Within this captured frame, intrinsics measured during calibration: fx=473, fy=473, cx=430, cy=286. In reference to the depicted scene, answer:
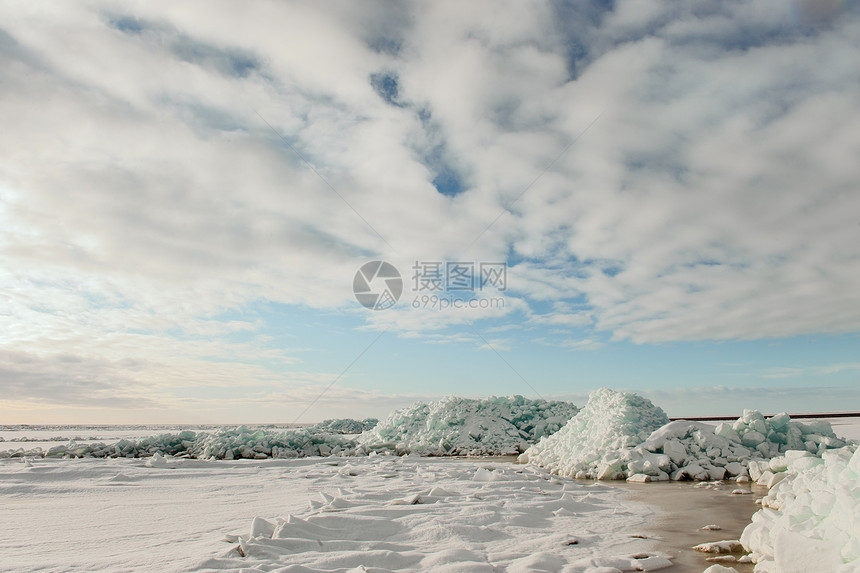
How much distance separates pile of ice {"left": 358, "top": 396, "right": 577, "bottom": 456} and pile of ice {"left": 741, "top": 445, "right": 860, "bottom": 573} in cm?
897

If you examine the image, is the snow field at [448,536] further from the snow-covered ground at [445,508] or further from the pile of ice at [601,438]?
the pile of ice at [601,438]

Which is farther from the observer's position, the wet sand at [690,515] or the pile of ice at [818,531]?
the wet sand at [690,515]

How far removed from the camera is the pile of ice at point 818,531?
1.98 meters

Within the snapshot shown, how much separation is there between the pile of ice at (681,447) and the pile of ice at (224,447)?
217 inches

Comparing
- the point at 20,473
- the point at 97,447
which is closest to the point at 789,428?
the point at 20,473

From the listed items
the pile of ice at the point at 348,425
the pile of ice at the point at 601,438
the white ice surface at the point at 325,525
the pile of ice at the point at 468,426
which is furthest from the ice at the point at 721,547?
the pile of ice at the point at 348,425

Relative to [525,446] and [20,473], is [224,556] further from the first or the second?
[525,446]

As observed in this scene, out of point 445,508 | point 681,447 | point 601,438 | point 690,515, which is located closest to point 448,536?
point 445,508

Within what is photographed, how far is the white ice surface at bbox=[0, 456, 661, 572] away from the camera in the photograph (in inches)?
101

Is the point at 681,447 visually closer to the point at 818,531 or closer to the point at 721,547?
the point at 721,547

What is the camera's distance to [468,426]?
12.4 metres

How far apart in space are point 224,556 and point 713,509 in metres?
4.07

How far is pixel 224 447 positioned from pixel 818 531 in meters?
10.9

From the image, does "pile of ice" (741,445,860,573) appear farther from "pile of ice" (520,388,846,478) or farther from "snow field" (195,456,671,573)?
"pile of ice" (520,388,846,478)
